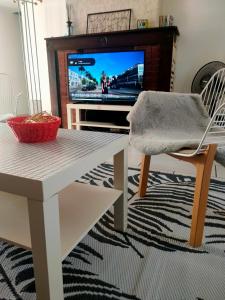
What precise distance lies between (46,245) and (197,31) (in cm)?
276

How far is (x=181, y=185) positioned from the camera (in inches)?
61.2

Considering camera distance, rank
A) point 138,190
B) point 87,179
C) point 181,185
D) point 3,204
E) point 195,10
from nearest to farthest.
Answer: point 3,204
point 138,190
point 181,185
point 87,179
point 195,10

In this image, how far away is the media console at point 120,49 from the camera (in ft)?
8.21

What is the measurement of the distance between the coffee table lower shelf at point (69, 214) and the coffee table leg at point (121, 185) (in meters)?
0.03

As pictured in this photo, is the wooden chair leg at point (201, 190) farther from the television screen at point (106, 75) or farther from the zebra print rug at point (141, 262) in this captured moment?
the television screen at point (106, 75)

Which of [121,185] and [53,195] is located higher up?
[53,195]

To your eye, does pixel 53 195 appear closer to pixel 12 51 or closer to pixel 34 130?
pixel 34 130

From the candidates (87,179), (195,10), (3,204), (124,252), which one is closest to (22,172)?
(3,204)

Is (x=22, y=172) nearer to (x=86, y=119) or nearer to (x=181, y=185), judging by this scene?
(x=181, y=185)

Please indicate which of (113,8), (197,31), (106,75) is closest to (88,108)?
(106,75)

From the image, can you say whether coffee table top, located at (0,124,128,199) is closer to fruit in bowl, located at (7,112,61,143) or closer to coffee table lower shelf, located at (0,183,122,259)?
fruit in bowl, located at (7,112,61,143)

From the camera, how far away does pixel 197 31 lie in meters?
2.62

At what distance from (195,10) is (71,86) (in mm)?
1619

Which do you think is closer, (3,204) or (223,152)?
(3,204)
